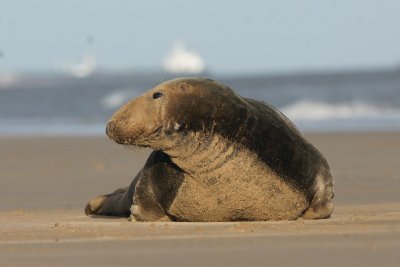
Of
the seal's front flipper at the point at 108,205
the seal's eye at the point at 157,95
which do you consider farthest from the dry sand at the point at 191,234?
the seal's eye at the point at 157,95

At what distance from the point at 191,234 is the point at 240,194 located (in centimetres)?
101

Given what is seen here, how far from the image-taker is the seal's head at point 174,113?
22.9ft

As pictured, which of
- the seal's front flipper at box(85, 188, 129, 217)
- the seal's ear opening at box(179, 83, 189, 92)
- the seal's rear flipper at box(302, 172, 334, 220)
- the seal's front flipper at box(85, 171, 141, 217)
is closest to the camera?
the seal's ear opening at box(179, 83, 189, 92)

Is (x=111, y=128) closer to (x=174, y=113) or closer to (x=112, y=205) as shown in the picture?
(x=174, y=113)

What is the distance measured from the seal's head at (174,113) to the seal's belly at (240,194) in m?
0.28

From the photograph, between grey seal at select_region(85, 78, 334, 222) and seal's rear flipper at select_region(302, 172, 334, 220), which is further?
seal's rear flipper at select_region(302, 172, 334, 220)

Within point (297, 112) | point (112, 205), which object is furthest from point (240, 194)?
point (297, 112)

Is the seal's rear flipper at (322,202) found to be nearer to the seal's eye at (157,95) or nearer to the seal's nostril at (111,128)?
the seal's eye at (157,95)

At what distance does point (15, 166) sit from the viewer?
15250mm

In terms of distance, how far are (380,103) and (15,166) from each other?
58.0 ft

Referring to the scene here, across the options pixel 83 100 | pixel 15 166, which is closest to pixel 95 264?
pixel 15 166

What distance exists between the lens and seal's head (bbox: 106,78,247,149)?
698 cm

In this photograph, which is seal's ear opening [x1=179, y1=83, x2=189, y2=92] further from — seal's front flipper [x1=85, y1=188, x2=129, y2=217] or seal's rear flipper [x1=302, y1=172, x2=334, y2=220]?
seal's front flipper [x1=85, y1=188, x2=129, y2=217]

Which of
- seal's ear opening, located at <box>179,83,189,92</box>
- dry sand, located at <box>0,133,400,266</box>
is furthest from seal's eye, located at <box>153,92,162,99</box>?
dry sand, located at <box>0,133,400,266</box>
